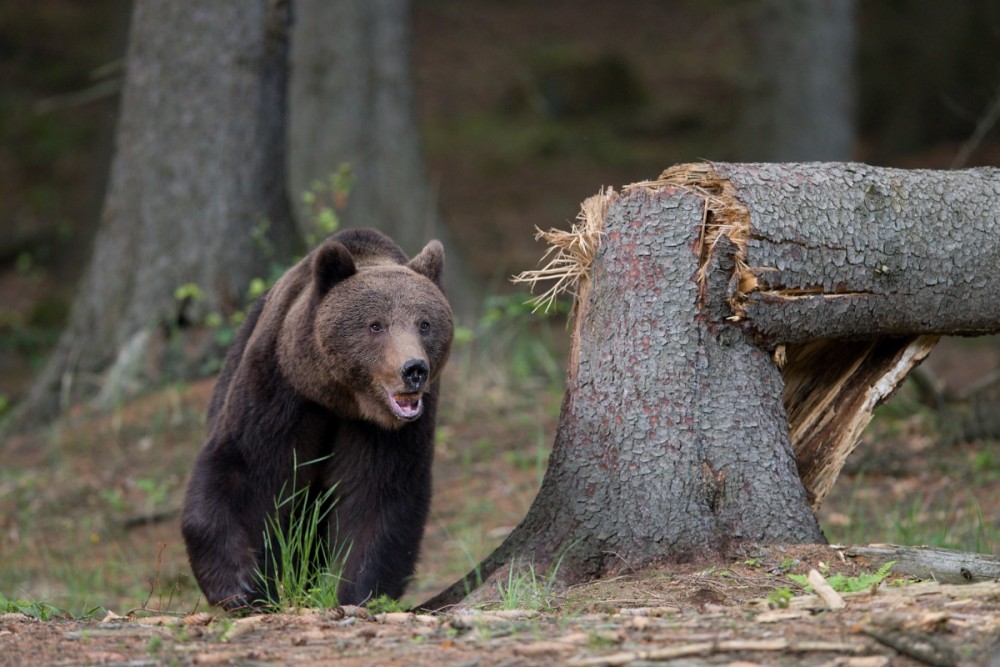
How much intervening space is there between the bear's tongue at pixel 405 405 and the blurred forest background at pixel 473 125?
3264 millimetres

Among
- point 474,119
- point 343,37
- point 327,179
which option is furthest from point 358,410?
point 474,119

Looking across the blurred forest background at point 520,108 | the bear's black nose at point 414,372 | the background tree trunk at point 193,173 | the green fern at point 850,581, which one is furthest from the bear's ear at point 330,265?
the blurred forest background at point 520,108

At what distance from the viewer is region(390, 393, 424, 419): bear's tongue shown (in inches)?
190

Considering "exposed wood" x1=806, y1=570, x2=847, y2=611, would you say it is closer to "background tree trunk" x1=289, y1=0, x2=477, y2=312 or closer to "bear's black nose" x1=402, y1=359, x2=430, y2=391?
"bear's black nose" x1=402, y1=359, x2=430, y2=391

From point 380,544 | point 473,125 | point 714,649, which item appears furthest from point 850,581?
point 473,125

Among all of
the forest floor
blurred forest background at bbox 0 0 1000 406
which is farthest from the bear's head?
blurred forest background at bbox 0 0 1000 406

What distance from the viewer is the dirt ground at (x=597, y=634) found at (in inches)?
132

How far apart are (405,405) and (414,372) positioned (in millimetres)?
180

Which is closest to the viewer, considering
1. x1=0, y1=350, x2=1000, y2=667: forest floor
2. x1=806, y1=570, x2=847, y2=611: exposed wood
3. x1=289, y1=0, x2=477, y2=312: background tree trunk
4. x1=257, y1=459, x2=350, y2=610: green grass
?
x1=0, y1=350, x2=1000, y2=667: forest floor

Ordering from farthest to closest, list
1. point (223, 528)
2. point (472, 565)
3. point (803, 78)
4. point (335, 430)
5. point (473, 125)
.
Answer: point (473, 125) → point (803, 78) → point (472, 565) → point (335, 430) → point (223, 528)

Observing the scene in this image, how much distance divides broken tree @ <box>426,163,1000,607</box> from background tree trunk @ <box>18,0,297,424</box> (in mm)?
4546

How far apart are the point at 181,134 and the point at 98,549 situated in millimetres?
3280

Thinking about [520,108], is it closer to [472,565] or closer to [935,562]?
[472,565]

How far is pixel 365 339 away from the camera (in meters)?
4.89
